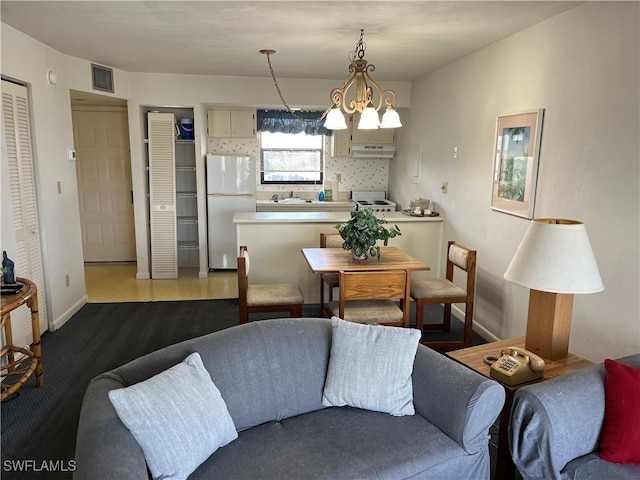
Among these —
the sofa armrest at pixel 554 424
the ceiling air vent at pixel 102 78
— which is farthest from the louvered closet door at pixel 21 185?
the sofa armrest at pixel 554 424

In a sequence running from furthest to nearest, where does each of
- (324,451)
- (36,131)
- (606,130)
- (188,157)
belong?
1. (188,157)
2. (36,131)
3. (606,130)
4. (324,451)

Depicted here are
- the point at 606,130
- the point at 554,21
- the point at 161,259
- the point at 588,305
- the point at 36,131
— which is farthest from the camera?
the point at 161,259

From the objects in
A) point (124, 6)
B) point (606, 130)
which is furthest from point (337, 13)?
point (606, 130)

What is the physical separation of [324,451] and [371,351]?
0.50 metres

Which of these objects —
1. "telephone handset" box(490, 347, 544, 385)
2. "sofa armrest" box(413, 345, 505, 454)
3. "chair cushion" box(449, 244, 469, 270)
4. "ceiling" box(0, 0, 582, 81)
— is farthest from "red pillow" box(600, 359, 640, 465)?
"ceiling" box(0, 0, 582, 81)

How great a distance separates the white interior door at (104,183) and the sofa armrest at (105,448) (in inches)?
208

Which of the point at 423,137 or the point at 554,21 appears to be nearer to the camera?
the point at 554,21

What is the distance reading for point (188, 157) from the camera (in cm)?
628

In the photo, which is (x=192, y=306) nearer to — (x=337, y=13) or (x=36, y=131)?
(x=36, y=131)

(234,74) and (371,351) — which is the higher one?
(234,74)

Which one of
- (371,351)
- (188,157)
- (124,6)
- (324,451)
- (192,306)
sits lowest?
(192,306)

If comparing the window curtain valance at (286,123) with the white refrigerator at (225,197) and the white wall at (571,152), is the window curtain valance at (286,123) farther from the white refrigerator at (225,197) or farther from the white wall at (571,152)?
the white wall at (571,152)

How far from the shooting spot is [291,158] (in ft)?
22.8

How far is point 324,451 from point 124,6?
9.18 feet
